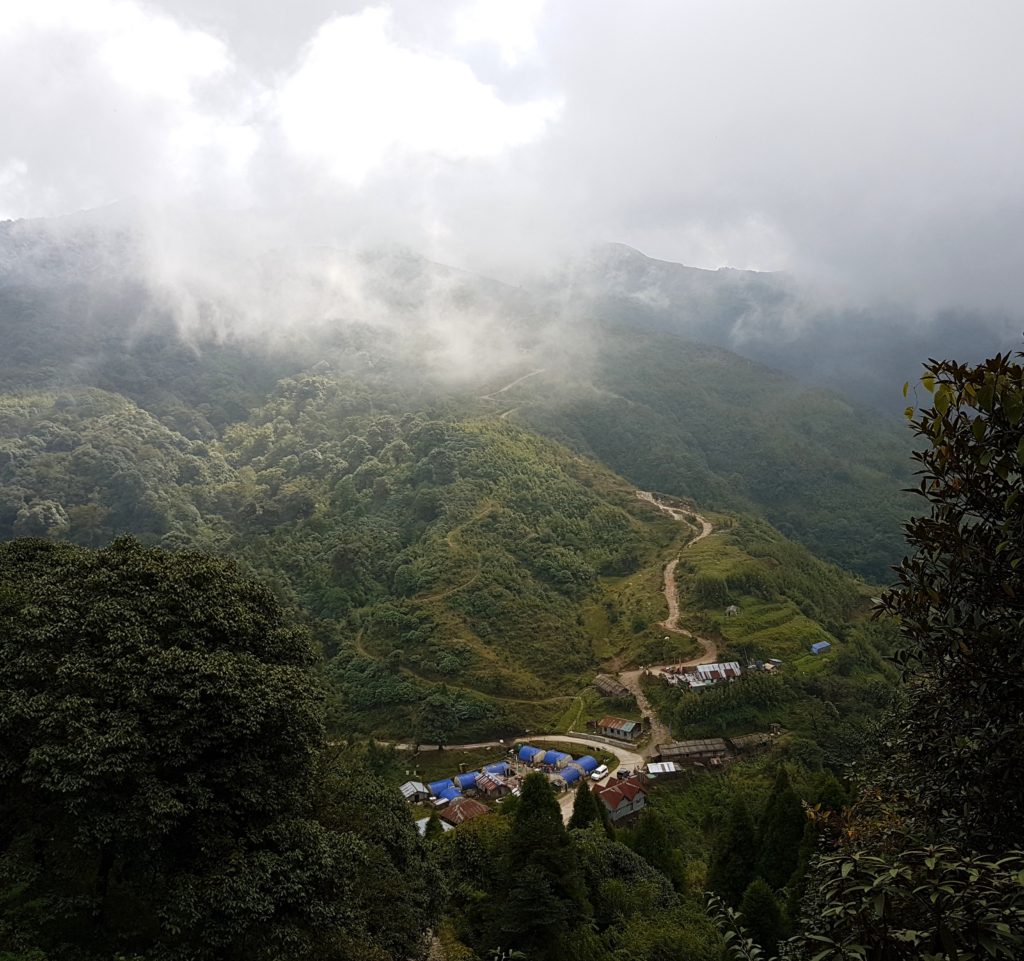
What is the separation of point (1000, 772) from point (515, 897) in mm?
12472

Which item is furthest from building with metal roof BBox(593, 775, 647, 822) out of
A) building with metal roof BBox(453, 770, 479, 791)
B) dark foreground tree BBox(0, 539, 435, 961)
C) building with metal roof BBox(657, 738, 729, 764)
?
dark foreground tree BBox(0, 539, 435, 961)

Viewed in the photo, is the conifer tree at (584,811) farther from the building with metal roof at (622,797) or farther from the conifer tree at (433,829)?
the building with metal roof at (622,797)

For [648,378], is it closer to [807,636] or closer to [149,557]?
[807,636]

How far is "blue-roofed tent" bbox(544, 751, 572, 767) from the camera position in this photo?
38125mm

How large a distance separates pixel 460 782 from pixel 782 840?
19.4 meters

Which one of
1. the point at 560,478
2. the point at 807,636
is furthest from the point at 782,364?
the point at 807,636

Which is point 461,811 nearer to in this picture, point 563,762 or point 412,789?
point 412,789

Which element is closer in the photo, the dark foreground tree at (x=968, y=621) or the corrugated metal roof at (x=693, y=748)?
the dark foreground tree at (x=968, y=621)

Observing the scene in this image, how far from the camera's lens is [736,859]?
21.7 m

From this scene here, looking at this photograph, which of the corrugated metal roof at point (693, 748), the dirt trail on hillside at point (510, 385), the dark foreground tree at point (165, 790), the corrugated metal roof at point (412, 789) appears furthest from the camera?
the dirt trail on hillside at point (510, 385)

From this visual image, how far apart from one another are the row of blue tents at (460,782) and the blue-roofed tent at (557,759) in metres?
2.45

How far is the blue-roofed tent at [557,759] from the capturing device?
38125 mm

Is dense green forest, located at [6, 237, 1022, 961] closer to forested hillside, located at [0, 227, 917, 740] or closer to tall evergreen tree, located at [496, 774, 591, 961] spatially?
tall evergreen tree, located at [496, 774, 591, 961]

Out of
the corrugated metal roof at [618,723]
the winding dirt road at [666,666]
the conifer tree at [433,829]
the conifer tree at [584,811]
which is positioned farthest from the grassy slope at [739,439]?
the conifer tree at [433,829]
